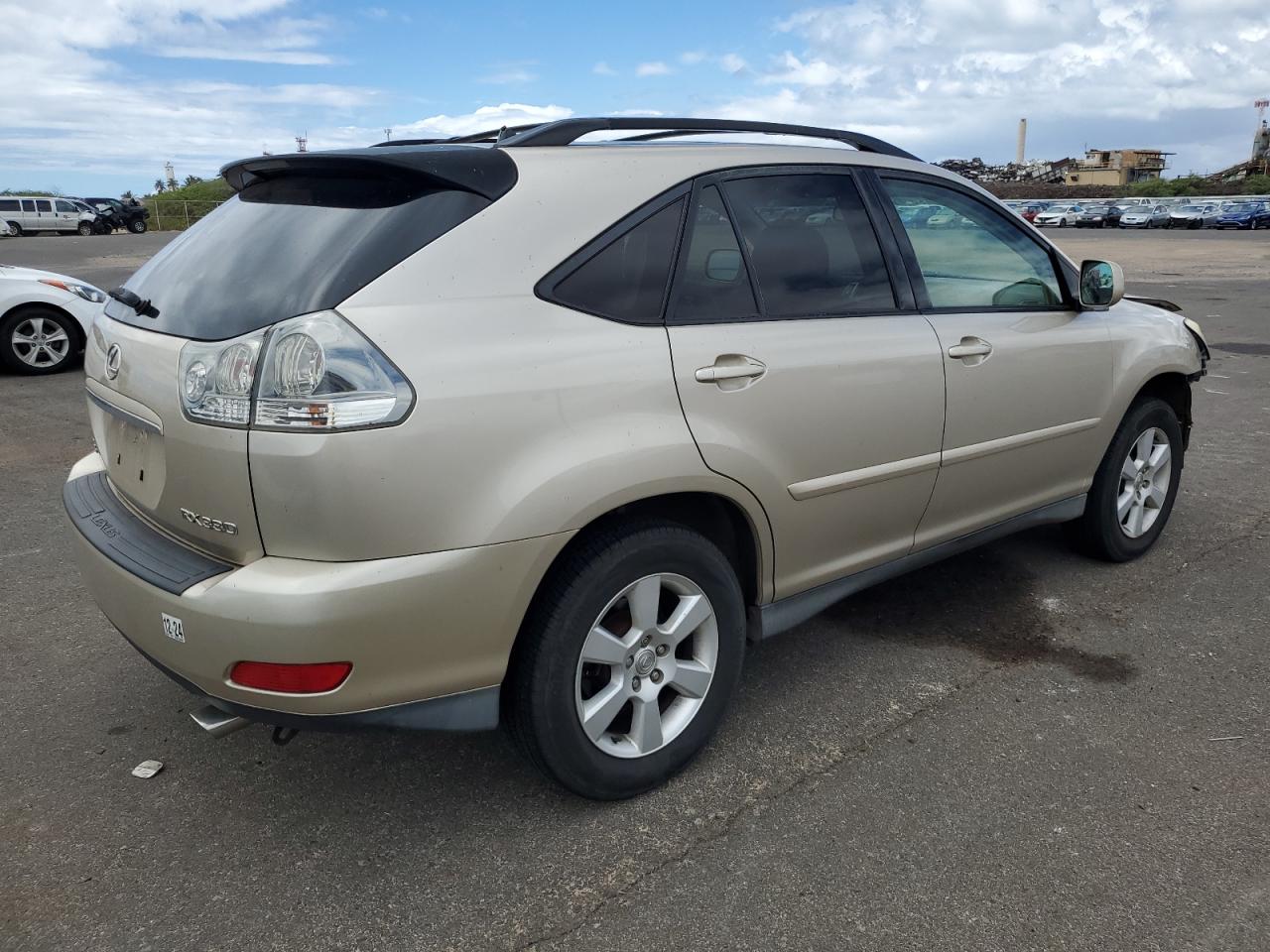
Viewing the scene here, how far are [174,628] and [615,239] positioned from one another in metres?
1.41

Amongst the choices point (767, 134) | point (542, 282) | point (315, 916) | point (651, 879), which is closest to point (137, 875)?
point (315, 916)

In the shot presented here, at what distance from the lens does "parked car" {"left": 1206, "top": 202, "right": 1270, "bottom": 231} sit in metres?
46.7

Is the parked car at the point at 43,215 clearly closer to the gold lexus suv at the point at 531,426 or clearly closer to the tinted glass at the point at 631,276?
the gold lexus suv at the point at 531,426

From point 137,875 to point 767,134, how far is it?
→ 271 cm

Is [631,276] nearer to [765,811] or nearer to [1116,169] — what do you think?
[765,811]

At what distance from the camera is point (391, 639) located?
7.23 ft

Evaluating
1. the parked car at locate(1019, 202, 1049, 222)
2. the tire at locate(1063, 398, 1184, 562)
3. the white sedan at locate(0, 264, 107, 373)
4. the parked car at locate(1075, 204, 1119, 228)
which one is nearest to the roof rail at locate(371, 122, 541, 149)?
the tire at locate(1063, 398, 1184, 562)

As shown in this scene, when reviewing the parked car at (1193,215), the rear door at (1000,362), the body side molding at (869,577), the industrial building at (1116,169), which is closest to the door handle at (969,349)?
the rear door at (1000,362)

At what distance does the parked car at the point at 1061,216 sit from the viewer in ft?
183

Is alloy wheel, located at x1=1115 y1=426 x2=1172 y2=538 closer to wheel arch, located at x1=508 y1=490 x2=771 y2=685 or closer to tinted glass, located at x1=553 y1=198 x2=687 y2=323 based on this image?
wheel arch, located at x1=508 y1=490 x2=771 y2=685

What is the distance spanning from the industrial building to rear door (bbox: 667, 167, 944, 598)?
100909 mm

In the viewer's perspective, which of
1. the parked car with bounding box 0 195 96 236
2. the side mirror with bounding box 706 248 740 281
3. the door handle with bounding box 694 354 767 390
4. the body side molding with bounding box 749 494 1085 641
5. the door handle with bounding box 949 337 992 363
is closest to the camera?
the door handle with bounding box 694 354 767 390

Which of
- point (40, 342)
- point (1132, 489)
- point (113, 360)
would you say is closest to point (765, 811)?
point (113, 360)

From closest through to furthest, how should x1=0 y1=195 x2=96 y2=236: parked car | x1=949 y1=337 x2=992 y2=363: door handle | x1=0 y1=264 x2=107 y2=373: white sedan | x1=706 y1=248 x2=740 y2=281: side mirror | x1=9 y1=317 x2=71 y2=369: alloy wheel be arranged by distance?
x1=706 y1=248 x2=740 y2=281: side mirror
x1=949 y1=337 x2=992 y2=363: door handle
x1=0 y1=264 x2=107 y2=373: white sedan
x1=9 y1=317 x2=71 y2=369: alloy wheel
x1=0 y1=195 x2=96 y2=236: parked car
